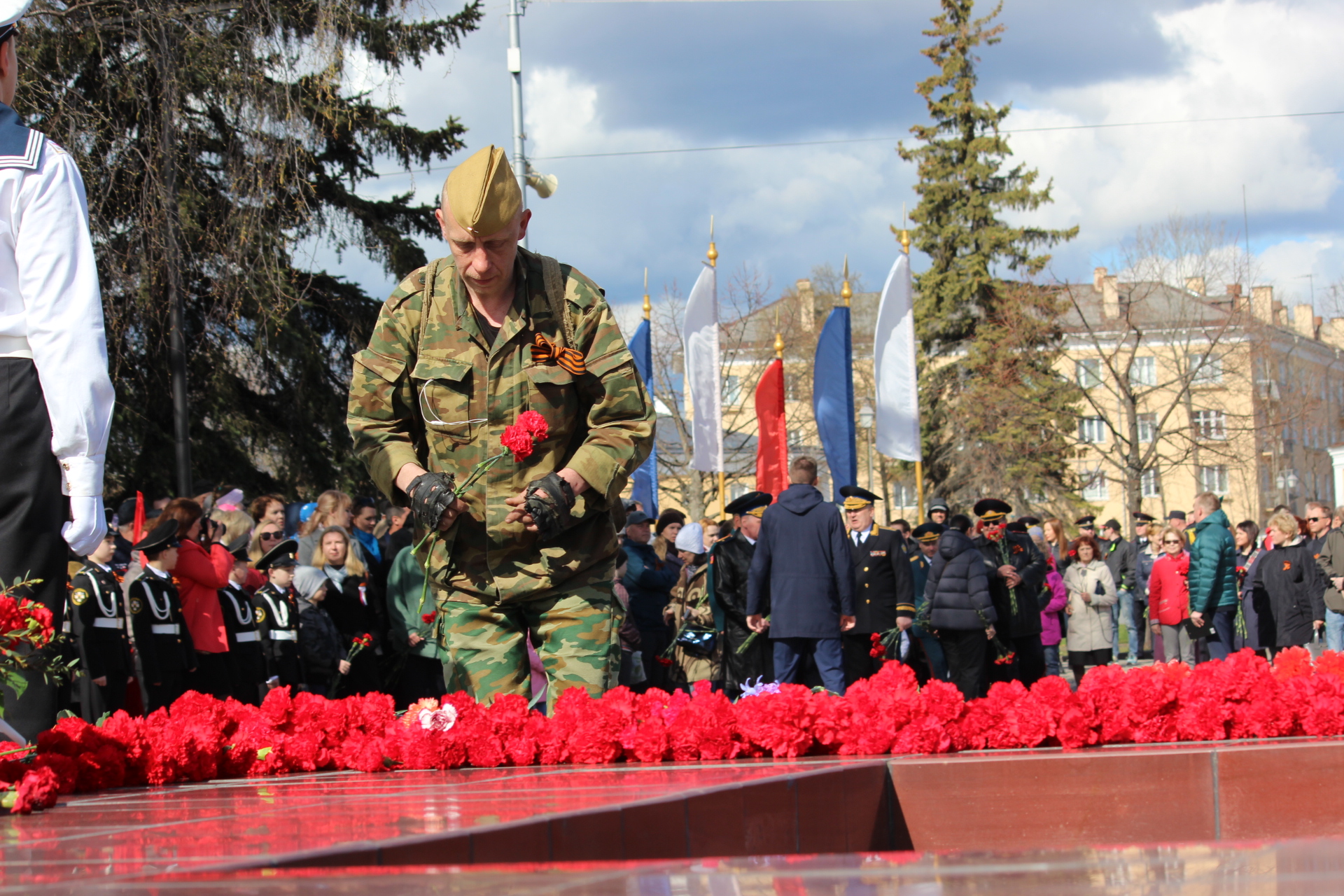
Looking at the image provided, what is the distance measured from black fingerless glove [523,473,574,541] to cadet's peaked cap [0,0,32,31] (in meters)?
1.88

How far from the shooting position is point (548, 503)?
13.9 feet

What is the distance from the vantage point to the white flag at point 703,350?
1811cm

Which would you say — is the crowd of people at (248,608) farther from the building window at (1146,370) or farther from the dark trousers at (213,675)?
the building window at (1146,370)

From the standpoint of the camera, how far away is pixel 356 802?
309cm

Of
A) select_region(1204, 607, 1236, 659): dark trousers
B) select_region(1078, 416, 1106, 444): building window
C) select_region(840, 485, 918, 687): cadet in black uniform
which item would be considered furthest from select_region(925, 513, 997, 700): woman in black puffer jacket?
select_region(1078, 416, 1106, 444): building window

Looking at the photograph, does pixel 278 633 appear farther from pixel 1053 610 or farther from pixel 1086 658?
pixel 1086 658

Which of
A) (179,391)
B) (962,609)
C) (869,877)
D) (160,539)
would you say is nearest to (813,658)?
(962,609)

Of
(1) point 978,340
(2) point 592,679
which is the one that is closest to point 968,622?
(2) point 592,679

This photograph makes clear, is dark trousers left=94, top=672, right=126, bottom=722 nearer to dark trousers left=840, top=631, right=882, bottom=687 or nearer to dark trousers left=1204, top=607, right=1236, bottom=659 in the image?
dark trousers left=840, top=631, right=882, bottom=687

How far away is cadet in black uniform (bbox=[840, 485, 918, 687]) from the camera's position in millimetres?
11664

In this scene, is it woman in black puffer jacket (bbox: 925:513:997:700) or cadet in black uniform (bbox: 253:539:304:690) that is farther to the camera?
woman in black puffer jacket (bbox: 925:513:997:700)

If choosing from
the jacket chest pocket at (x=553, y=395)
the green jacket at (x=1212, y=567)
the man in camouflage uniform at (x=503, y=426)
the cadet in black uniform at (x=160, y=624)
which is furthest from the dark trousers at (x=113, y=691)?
the green jacket at (x=1212, y=567)

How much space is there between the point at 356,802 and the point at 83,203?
179cm

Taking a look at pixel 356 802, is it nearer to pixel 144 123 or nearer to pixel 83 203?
pixel 83 203
